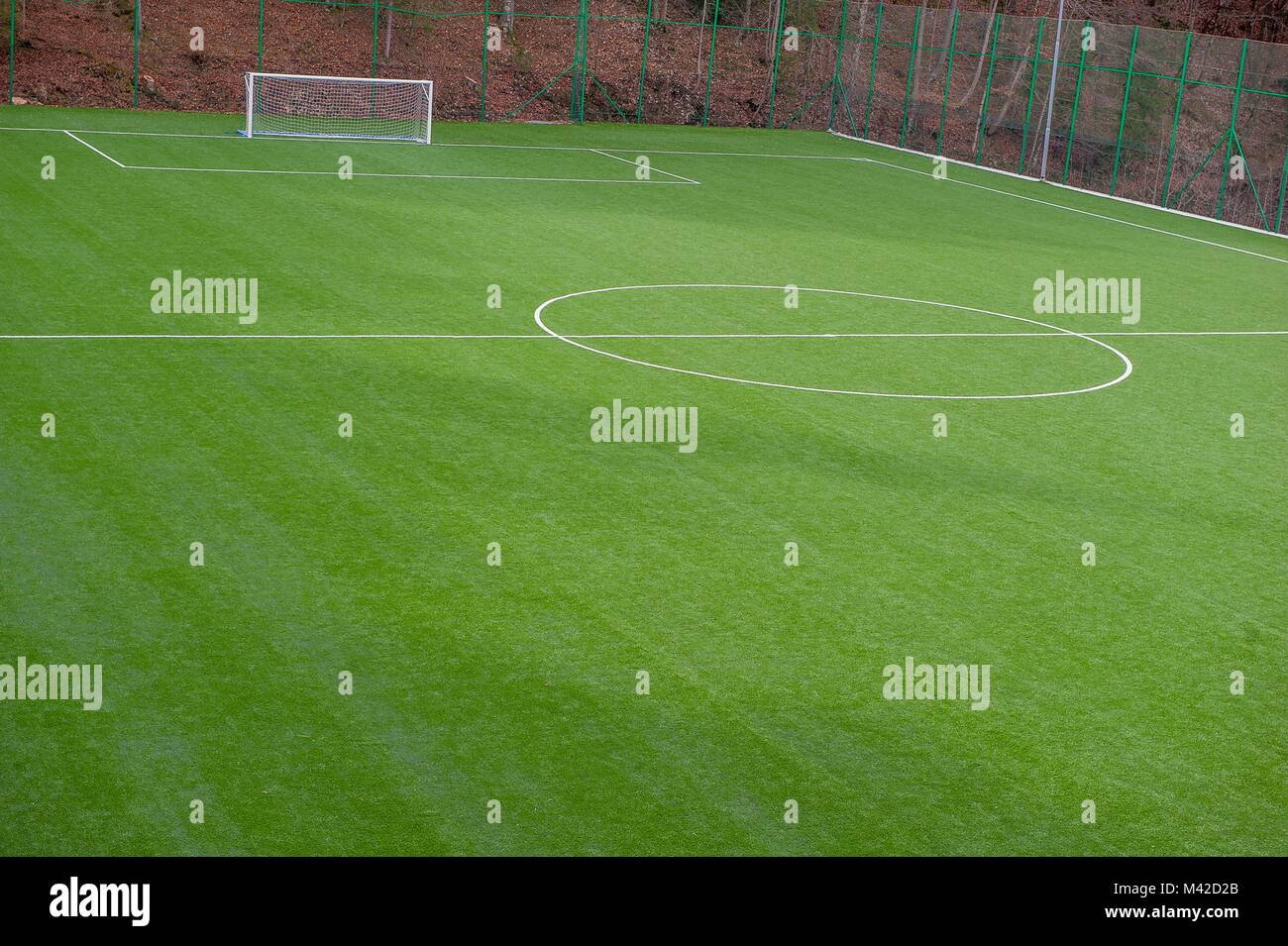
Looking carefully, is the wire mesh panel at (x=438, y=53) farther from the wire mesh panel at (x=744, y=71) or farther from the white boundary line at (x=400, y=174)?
the white boundary line at (x=400, y=174)

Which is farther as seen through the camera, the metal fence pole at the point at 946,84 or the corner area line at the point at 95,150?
the metal fence pole at the point at 946,84

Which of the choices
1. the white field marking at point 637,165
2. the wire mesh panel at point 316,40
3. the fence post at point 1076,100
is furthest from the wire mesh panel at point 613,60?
the fence post at point 1076,100

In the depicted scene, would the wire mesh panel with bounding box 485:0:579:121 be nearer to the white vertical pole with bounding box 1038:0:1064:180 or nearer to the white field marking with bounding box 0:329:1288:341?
the white vertical pole with bounding box 1038:0:1064:180

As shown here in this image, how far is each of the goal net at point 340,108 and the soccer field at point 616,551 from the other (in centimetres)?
1113

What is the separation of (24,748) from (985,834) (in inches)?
153

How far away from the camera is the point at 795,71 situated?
41250 mm

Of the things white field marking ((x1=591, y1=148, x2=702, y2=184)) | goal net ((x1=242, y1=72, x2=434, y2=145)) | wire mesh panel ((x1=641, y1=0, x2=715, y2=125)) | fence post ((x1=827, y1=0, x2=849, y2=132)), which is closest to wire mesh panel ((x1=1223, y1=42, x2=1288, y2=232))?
white field marking ((x1=591, y1=148, x2=702, y2=184))

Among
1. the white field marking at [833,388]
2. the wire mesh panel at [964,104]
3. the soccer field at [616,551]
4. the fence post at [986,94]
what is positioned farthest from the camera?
the wire mesh panel at [964,104]

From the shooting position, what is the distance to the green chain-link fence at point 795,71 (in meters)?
27.2

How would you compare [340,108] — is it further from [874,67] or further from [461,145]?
[874,67]

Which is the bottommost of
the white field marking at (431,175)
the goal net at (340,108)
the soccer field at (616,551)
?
the soccer field at (616,551)

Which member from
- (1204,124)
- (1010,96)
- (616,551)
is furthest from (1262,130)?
(616,551)

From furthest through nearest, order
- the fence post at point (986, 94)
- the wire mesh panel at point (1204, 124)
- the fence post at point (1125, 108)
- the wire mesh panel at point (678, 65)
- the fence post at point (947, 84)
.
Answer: the wire mesh panel at point (678, 65)
the fence post at point (947, 84)
the fence post at point (986, 94)
the fence post at point (1125, 108)
the wire mesh panel at point (1204, 124)

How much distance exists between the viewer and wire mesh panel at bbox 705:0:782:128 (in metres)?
40.6
